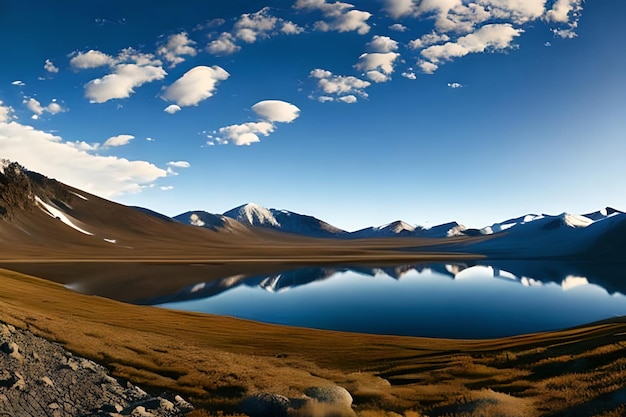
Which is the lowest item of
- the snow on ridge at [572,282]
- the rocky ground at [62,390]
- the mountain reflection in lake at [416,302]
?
the mountain reflection in lake at [416,302]

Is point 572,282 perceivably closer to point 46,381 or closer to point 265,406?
point 265,406

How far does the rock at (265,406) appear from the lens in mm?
17484

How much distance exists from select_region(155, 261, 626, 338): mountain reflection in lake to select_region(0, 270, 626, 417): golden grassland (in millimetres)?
16180

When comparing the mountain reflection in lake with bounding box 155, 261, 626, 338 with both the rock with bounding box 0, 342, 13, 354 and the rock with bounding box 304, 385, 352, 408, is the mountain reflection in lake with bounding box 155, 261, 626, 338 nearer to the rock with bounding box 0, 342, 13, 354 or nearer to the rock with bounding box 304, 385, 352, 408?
the rock with bounding box 304, 385, 352, 408

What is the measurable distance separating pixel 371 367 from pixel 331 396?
1204cm

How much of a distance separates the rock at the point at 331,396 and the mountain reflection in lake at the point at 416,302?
34498 millimetres

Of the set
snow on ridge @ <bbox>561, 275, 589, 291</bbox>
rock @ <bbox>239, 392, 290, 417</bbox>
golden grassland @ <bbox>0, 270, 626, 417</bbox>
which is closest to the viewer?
rock @ <bbox>239, 392, 290, 417</bbox>

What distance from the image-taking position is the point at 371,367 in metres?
29.5

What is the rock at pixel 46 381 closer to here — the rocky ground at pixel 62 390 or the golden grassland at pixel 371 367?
the rocky ground at pixel 62 390

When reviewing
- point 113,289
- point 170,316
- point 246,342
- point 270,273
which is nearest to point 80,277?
point 113,289

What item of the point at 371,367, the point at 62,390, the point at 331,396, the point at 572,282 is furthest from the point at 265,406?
the point at 572,282

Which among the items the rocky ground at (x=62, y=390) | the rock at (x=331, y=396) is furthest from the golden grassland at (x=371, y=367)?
the rocky ground at (x=62, y=390)

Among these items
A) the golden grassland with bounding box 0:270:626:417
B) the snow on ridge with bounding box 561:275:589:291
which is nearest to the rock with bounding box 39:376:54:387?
the golden grassland with bounding box 0:270:626:417

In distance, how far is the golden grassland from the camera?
18.4 meters
